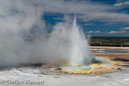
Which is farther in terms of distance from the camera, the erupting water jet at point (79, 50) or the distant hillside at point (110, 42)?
the distant hillside at point (110, 42)

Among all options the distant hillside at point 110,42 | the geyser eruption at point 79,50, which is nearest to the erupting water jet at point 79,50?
the geyser eruption at point 79,50

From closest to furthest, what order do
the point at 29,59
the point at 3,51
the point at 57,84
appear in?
the point at 57,84 < the point at 3,51 < the point at 29,59

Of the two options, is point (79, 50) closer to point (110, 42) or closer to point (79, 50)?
point (79, 50)

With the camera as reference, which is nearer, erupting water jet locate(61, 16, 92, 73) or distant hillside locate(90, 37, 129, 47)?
erupting water jet locate(61, 16, 92, 73)

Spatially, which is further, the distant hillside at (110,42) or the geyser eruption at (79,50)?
the distant hillside at (110,42)

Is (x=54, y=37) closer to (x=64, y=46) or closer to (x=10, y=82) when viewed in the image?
(x=64, y=46)

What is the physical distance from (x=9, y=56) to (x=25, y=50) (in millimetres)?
1634

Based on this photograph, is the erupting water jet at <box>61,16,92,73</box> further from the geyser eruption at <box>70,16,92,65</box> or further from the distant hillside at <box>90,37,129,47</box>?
the distant hillside at <box>90,37,129,47</box>

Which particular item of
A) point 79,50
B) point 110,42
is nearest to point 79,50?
point 79,50

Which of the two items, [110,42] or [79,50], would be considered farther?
[110,42]

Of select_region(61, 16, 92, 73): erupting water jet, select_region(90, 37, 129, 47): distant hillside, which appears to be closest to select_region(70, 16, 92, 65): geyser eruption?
select_region(61, 16, 92, 73): erupting water jet

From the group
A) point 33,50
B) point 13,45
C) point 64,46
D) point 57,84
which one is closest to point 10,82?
point 57,84

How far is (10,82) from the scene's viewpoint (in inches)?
313

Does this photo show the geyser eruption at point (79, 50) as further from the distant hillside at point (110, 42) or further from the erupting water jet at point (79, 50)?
the distant hillside at point (110, 42)
